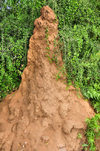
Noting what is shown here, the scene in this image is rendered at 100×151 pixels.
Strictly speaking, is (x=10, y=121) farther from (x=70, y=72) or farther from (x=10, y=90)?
(x=70, y=72)

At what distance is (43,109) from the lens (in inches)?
123

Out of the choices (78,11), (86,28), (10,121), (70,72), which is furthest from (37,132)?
(78,11)

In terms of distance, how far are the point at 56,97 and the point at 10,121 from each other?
1.22m

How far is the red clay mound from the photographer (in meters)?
2.89

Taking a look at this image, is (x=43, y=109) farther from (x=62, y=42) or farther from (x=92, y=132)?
(x=62, y=42)

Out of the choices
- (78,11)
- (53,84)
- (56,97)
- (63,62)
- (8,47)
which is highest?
(78,11)

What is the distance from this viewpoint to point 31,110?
3.18 metres

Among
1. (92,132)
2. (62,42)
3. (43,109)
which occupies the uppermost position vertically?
(62,42)

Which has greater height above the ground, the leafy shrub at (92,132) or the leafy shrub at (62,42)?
the leafy shrub at (62,42)

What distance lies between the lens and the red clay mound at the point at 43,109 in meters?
2.89

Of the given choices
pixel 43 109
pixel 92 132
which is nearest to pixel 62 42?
pixel 43 109

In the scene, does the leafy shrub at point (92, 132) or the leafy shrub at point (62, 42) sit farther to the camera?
the leafy shrub at point (62, 42)

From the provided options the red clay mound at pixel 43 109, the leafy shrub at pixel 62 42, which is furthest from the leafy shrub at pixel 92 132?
the leafy shrub at pixel 62 42

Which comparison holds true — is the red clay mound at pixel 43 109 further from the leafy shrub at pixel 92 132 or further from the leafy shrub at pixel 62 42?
the leafy shrub at pixel 62 42
